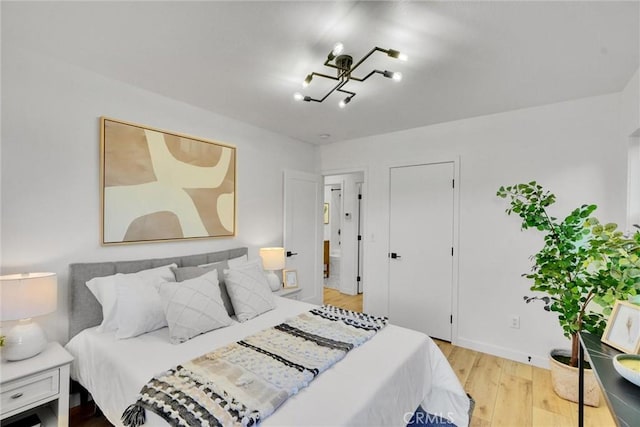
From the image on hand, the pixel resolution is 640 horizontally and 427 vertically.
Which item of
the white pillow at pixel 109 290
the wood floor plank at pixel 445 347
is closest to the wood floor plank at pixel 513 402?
the wood floor plank at pixel 445 347

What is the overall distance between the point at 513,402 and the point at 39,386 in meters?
3.15

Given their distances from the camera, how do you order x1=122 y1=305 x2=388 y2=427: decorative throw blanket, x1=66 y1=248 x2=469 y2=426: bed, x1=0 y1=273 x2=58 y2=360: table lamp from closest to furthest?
x1=122 y1=305 x2=388 y2=427: decorative throw blanket → x1=66 y1=248 x2=469 y2=426: bed → x1=0 y1=273 x2=58 y2=360: table lamp

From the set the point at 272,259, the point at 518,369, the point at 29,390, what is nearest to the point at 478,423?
the point at 518,369

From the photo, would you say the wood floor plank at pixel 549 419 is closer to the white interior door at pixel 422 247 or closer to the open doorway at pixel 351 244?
the white interior door at pixel 422 247

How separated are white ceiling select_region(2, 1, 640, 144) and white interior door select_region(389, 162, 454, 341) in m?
1.04

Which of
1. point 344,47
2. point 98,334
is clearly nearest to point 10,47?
point 98,334

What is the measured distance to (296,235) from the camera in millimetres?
4074

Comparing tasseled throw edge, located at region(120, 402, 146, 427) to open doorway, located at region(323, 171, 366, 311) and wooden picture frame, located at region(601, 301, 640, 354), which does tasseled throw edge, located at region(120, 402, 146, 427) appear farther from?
open doorway, located at region(323, 171, 366, 311)

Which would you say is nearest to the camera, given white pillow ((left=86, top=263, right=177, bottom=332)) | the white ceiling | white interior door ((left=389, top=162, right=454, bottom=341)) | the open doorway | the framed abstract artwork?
the white ceiling

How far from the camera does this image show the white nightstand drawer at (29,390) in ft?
5.24

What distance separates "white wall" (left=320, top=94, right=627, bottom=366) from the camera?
2623mm

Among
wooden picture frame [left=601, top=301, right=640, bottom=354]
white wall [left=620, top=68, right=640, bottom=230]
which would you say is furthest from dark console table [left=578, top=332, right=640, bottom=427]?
white wall [left=620, top=68, right=640, bottom=230]

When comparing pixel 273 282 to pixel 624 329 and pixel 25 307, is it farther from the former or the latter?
pixel 624 329

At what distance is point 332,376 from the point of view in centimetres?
155
